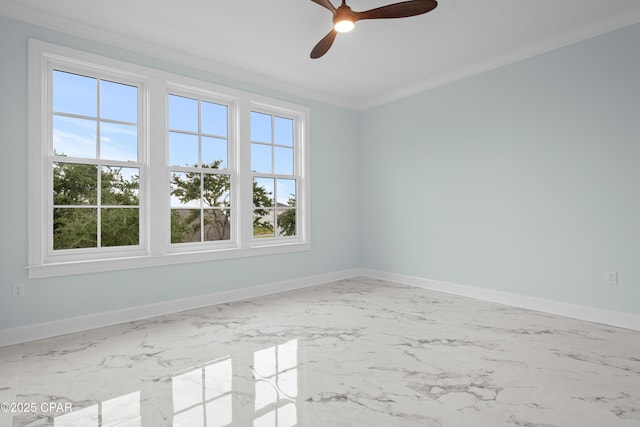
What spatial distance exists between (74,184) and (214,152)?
146 cm

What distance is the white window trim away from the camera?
2994 millimetres

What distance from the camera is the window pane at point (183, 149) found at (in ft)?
12.7

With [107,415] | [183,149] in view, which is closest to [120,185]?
[183,149]

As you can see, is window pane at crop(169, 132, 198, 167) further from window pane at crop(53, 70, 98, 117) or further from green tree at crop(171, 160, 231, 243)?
window pane at crop(53, 70, 98, 117)

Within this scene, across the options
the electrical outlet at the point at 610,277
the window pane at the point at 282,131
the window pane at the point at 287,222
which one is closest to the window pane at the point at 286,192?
the window pane at the point at 287,222

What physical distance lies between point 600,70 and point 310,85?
320cm

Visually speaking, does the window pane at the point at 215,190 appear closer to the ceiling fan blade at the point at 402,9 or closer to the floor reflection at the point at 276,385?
the floor reflection at the point at 276,385

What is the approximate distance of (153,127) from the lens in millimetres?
3639

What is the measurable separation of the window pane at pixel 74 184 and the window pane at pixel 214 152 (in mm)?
1136

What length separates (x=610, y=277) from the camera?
329 centimetres

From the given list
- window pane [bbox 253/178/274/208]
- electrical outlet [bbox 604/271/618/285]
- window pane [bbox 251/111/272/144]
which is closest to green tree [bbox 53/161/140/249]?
window pane [bbox 253/178/274/208]

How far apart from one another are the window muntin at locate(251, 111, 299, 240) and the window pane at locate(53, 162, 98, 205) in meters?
1.78

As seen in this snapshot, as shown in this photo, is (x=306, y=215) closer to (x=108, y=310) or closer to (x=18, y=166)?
(x=108, y=310)

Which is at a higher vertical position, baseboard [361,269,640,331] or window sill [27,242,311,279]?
window sill [27,242,311,279]
